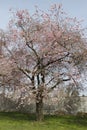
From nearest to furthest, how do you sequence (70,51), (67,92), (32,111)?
1. (70,51)
2. (67,92)
3. (32,111)

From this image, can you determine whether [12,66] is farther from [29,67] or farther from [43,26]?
[43,26]

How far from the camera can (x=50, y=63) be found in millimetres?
29859

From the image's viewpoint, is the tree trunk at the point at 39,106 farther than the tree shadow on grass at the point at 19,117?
No

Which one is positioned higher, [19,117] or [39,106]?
[39,106]

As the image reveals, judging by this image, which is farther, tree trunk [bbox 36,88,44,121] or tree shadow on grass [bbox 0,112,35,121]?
tree shadow on grass [bbox 0,112,35,121]

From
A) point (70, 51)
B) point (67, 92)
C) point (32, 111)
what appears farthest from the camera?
point (32, 111)

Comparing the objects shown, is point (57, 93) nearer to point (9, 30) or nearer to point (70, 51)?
point (70, 51)

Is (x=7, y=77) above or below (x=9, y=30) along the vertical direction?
below

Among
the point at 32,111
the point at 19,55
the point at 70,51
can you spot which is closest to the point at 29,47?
the point at 19,55

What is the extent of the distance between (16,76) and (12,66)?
1240 millimetres

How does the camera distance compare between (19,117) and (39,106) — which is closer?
(39,106)

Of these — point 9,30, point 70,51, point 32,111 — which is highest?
point 9,30

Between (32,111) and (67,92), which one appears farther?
(32,111)

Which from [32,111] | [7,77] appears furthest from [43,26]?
[32,111]
